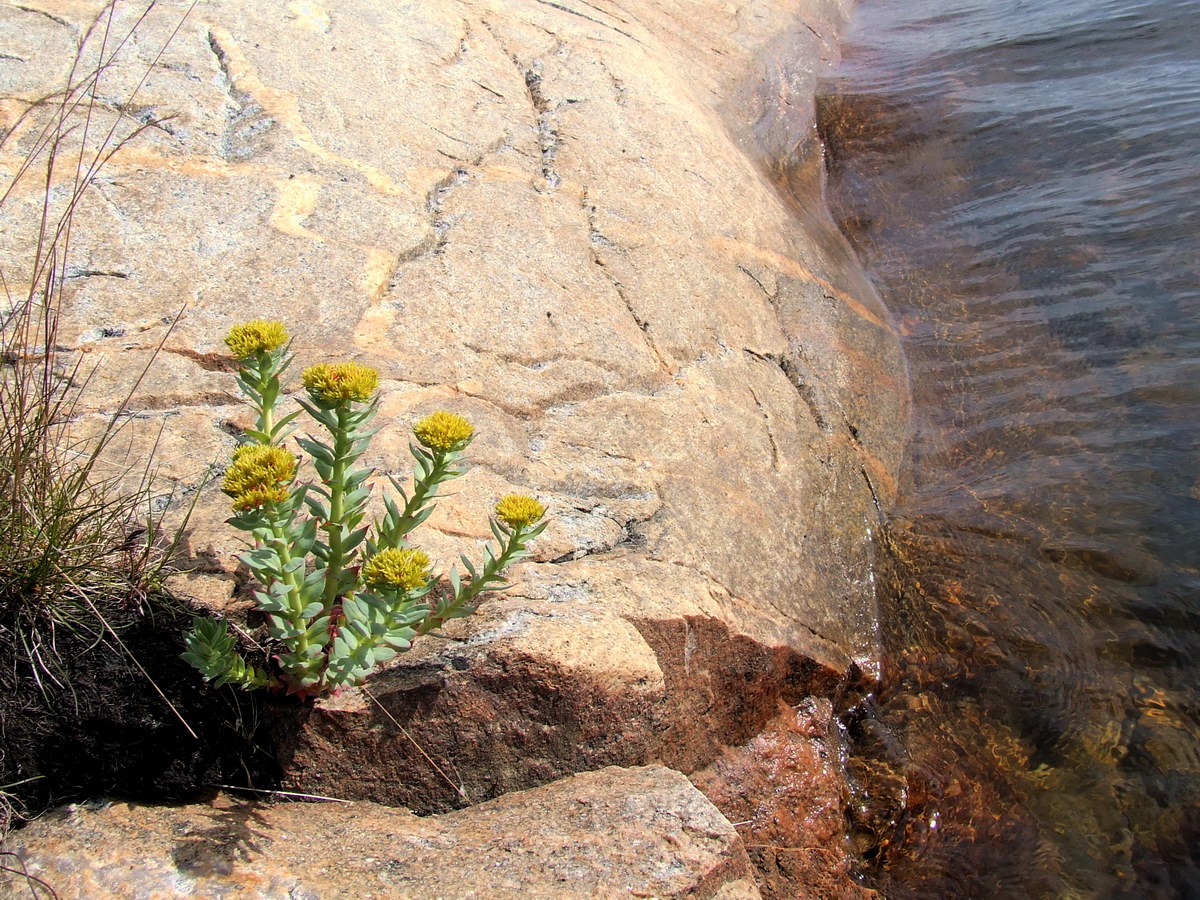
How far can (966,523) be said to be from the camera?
148 inches

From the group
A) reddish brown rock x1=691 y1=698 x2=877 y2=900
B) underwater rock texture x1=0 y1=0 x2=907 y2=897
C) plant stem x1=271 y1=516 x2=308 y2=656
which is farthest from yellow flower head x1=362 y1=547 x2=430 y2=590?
reddish brown rock x1=691 y1=698 x2=877 y2=900

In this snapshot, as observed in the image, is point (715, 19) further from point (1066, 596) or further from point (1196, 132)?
point (1066, 596)

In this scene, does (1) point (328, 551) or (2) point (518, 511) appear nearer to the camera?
(2) point (518, 511)

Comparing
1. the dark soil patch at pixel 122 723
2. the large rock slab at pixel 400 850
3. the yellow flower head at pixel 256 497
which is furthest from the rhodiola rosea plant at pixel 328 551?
the large rock slab at pixel 400 850

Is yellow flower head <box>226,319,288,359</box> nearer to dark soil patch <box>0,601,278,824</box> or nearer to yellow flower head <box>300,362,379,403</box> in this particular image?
yellow flower head <box>300,362,379,403</box>

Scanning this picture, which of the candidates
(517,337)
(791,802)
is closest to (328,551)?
(517,337)

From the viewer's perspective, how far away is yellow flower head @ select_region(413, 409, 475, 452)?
1945mm

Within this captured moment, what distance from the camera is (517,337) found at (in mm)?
3260

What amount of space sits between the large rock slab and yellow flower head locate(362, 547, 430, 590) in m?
0.56

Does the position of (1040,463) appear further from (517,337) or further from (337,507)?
(337,507)

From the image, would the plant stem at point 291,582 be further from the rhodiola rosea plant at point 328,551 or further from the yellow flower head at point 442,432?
the yellow flower head at point 442,432

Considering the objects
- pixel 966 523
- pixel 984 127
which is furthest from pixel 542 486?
pixel 984 127

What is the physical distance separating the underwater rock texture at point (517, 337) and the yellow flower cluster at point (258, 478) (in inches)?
20.6

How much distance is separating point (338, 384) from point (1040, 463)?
3.05 meters
